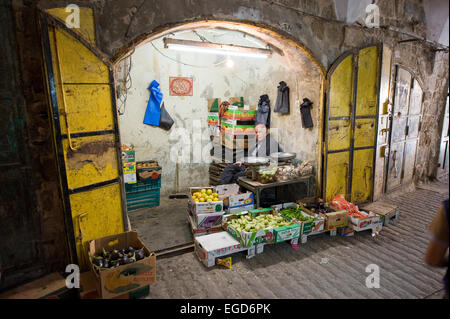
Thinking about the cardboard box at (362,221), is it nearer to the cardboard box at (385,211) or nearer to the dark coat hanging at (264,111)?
the cardboard box at (385,211)

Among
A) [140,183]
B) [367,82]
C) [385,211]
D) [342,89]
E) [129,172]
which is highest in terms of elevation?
[367,82]

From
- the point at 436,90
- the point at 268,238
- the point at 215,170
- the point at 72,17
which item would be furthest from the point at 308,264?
the point at 436,90

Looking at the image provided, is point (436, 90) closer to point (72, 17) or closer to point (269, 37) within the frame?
point (269, 37)

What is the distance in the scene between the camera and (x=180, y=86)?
696 cm

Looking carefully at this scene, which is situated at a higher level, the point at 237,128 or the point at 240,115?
the point at 240,115

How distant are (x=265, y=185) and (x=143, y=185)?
111 inches

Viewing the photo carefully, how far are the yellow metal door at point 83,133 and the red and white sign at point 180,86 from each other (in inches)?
138

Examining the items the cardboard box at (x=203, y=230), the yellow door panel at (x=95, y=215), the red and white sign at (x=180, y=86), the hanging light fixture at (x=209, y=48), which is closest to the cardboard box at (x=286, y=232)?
the cardboard box at (x=203, y=230)

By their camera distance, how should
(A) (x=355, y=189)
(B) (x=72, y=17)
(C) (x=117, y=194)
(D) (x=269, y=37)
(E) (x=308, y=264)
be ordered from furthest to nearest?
(A) (x=355, y=189), (D) (x=269, y=37), (E) (x=308, y=264), (C) (x=117, y=194), (B) (x=72, y=17)

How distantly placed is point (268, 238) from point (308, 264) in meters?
0.68

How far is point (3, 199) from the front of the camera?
313cm

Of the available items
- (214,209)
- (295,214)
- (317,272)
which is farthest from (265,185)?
(317,272)

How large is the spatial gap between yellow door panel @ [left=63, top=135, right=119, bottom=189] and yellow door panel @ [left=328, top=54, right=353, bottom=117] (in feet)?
13.1

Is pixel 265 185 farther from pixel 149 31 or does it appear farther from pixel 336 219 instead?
pixel 149 31
